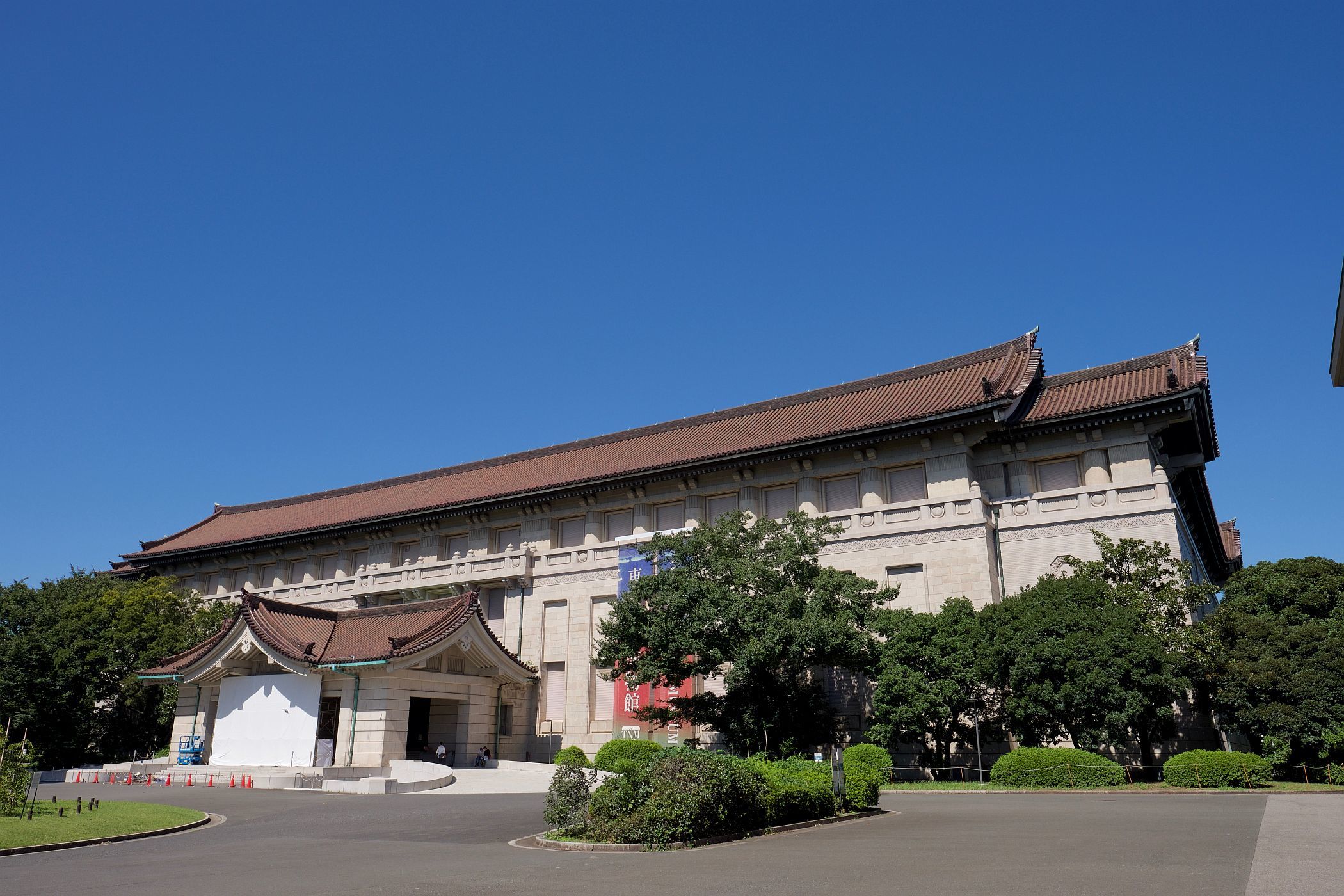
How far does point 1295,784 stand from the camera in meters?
21.3

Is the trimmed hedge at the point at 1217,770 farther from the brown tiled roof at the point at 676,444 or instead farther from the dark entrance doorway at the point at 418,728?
the dark entrance doorway at the point at 418,728

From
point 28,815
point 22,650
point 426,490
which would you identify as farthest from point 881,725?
point 22,650

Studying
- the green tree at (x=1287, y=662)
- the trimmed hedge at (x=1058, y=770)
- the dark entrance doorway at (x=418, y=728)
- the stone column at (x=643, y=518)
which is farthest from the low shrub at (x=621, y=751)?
the green tree at (x=1287, y=662)

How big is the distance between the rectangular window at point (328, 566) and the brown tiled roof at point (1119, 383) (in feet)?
107

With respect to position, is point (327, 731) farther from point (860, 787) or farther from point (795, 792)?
point (795, 792)

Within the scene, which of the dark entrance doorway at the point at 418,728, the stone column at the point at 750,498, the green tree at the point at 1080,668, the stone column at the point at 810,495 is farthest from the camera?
the stone column at the point at 750,498

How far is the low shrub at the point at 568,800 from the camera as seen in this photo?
532 inches

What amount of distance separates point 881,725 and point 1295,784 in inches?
382

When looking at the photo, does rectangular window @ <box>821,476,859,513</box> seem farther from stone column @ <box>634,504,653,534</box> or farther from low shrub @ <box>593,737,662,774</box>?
low shrub @ <box>593,737,662,774</box>

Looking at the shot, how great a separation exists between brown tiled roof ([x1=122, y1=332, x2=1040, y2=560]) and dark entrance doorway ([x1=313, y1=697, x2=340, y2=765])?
11.8 metres

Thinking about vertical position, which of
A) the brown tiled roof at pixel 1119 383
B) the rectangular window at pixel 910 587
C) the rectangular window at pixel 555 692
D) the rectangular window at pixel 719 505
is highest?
the brown tiled roof at pixel 1119 383

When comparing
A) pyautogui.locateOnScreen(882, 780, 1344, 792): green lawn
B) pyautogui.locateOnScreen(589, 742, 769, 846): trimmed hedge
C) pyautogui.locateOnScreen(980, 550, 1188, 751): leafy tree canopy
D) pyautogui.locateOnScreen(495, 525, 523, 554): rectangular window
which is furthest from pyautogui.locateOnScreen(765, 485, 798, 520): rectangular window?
pyautogui.locateOnScreen(589, 742, 769, 846): trimmed hedge

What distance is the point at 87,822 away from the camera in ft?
48.5

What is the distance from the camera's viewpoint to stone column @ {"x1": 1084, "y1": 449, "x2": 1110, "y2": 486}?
28.5 metres
